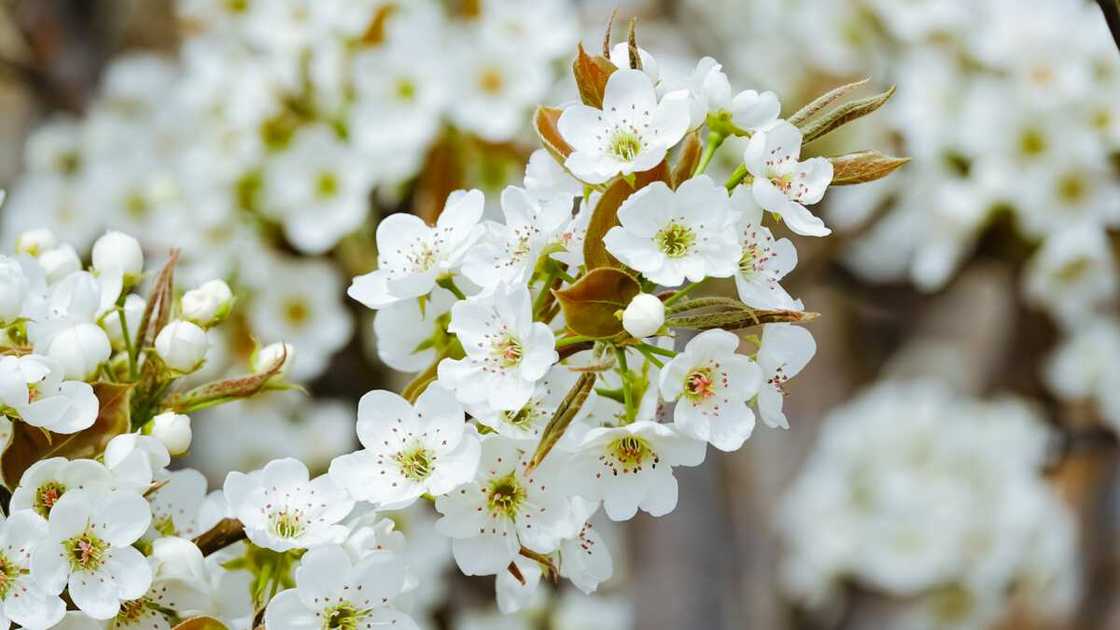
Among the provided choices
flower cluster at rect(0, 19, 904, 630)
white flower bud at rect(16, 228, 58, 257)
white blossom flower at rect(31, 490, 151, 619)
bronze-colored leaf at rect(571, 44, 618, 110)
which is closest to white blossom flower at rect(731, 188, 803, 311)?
flower cluster at rect(0, 19, 904, 630)

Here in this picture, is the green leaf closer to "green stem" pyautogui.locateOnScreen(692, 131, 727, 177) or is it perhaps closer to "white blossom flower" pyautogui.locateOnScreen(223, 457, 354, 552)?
"green stem" pyautogui.locateOnScreen(692, 131, 727, 177)

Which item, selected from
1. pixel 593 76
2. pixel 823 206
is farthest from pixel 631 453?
pixel 823 206

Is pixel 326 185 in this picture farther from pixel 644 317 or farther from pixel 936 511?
pixel 936 511

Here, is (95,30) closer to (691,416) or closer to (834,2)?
(834,2)

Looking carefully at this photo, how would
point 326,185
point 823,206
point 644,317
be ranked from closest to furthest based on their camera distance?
point 644,317 < point 326,185 < point 823,206

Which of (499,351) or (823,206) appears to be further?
(823,206)

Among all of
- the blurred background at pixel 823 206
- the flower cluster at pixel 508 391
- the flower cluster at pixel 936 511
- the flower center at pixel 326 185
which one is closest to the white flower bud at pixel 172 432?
the flower cluster at pixel 508 391

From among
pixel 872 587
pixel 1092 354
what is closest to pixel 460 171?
pixel 1092 354
